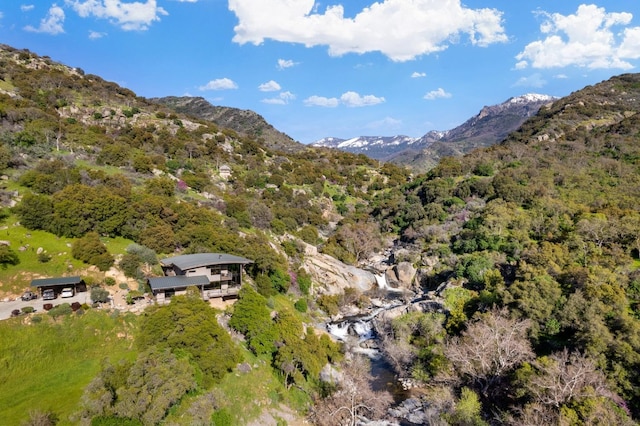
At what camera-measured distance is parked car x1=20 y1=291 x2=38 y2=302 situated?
25.3m

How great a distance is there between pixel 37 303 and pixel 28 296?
1.07 meters

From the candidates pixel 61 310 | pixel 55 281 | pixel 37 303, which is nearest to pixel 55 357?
pixel 61 310

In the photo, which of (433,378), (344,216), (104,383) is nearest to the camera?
(104,383)

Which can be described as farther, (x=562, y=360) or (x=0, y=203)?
(x=0, y=203)

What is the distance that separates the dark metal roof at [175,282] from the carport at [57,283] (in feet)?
17.7

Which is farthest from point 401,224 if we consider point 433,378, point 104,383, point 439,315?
point 104,383

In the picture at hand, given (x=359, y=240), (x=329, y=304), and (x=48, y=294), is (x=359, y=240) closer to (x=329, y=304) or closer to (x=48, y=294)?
(x=329, y=304)

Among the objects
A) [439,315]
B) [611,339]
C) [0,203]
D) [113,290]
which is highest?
[0,203]

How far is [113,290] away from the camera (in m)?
28.9

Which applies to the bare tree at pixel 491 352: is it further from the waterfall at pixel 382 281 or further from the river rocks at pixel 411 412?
the waterfall at pixel 382 281

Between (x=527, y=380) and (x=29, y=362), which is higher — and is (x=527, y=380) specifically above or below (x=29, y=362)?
below

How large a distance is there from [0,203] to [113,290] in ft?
53.6

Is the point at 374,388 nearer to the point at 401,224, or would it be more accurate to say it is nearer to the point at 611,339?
the point at 611,339

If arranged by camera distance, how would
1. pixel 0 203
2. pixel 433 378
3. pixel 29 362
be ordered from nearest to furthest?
pixel 29 362, pixel 433 378, pixel 0 203
